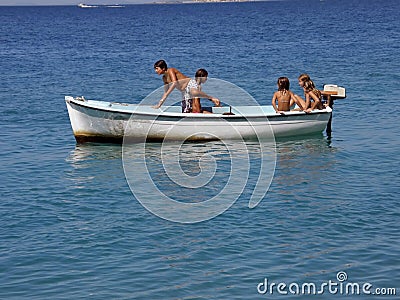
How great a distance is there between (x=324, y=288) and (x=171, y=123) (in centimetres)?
870

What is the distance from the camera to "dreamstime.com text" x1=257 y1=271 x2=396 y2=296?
33.1ft

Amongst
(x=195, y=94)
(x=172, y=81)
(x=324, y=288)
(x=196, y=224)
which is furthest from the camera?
(x=195, y=94)

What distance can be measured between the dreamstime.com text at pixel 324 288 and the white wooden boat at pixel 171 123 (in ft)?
27.1

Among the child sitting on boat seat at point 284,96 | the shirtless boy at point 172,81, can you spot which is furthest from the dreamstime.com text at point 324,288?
the child sitting on boat seat at point 284,96

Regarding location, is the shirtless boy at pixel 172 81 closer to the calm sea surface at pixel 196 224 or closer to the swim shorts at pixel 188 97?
the swim shorts at pixel 188 97

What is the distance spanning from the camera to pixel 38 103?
26.5 m

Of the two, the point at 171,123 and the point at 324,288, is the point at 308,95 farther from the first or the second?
the point at 324,288

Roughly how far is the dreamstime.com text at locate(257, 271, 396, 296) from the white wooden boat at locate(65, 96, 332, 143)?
27.1 feet

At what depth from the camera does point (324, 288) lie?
10242 mm

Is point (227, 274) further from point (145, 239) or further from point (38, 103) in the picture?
point (38, 103)

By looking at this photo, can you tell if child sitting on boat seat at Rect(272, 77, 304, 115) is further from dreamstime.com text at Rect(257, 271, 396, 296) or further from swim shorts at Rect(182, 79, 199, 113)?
dreamstime.com text at Rect(257, 271, 396, 296)

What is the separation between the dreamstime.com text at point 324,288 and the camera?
397 inches

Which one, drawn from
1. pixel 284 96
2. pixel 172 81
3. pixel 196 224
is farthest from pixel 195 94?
pixel 196 224

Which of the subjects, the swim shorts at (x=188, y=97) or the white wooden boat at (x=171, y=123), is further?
the swim shorts at (x=188, y=97)
